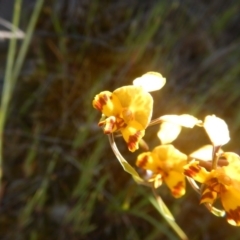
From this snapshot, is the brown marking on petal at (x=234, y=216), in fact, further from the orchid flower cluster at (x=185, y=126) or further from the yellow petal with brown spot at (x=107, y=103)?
the yellow petal with brown spot at (x=107, y=103)

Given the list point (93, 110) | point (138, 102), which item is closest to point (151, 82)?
point (138, 102)

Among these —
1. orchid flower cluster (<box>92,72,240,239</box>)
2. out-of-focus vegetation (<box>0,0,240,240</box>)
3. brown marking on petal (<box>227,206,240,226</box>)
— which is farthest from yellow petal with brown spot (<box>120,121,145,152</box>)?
out-of-focus vegetation (<box>0,0,240,240</box>)

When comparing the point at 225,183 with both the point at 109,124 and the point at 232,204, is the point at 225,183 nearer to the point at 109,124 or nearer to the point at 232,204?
the point at 232,204

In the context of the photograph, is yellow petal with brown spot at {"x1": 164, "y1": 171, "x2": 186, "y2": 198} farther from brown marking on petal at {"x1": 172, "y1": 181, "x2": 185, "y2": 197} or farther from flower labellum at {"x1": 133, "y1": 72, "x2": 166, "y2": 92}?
flower labellum at {"x1": 133, "y1": 72, "x2": 166, "y2": 92}

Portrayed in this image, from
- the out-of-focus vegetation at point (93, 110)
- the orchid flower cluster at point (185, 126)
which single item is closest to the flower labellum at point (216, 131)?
the orchid flower cluster at point (185, 126)

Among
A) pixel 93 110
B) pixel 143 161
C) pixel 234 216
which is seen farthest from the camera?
pixel 93 110

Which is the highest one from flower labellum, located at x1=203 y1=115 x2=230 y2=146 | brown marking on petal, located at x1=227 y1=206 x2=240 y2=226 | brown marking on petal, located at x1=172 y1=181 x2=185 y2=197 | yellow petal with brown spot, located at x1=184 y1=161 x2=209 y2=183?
flower labellum, located at x1=203 y1=115 x2=230 y2=146
